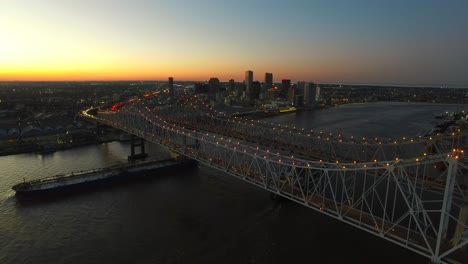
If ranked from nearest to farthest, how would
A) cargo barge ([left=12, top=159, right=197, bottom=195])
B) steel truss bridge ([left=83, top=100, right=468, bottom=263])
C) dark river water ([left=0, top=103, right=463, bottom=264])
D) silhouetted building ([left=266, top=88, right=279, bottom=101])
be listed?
steel truss bridge ([left=83, top=100, right=468, bottom=263]) → dark river water ([left=0, top=103, right=463, bottom=264]) → cargo barge ([left=12, top=159, right=197, bottom=195]) → silhouetted building ([left=266, top=88, right=279, bottom=101])

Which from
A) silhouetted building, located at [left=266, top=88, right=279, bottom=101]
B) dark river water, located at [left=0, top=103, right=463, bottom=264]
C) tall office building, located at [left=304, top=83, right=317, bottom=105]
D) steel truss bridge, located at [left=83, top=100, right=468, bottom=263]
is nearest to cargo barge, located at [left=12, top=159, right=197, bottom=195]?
dark river water, located at [left=0, top=103, right=463, bottom=264]

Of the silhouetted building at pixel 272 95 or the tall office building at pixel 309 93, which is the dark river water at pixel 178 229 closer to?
the tall office building at pixel 309 93

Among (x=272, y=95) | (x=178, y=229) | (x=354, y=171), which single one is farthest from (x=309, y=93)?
(x=178, y=229)

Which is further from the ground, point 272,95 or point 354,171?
point 354,171

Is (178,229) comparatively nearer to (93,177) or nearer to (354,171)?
(354,171)

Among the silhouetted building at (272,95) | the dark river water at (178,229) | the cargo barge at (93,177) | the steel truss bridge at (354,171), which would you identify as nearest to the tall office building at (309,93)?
the silhouetted building at (272,95)

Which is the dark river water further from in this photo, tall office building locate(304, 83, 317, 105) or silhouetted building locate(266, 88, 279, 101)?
silhouetted building locate(266, 88, 279, 101)

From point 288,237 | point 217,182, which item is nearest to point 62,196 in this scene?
point 217,182

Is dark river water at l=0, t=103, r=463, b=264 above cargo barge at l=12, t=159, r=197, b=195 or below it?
below
